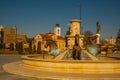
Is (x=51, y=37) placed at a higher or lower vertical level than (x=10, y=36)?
lower

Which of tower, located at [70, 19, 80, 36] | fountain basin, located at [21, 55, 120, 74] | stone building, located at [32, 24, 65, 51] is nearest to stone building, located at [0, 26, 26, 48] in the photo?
stone building, located at [32, 24, 65, 51]

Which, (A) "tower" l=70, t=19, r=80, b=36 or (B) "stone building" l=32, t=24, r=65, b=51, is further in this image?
(B) "stone building" l=32, t=24, r=65, b=51

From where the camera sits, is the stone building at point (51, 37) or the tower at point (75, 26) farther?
the stone building at point (51, 37)

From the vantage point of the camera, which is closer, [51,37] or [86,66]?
[86,66]

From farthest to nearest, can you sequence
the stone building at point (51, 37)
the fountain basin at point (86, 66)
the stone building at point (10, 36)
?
the stone building at point (10, 36) < the stone building at point (51, 37) < the fountain basin at point (86, 66)

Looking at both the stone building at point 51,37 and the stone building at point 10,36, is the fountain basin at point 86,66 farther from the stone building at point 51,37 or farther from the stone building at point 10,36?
the stone building at point 10,36

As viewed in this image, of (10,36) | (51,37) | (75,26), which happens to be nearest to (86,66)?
(75,26)

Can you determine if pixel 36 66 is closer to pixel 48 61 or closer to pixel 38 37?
pixel 48 61

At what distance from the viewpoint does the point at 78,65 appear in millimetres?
14711

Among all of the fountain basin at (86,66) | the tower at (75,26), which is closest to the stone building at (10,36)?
the tower at (75,26)

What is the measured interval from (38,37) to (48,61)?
271 feet

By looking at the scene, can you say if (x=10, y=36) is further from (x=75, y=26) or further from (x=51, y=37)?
(x=75, y=26)

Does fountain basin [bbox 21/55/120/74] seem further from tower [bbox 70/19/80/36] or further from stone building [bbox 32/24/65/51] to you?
stone building [bbox 32/24/65/51]

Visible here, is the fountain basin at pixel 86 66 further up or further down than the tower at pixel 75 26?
further down
